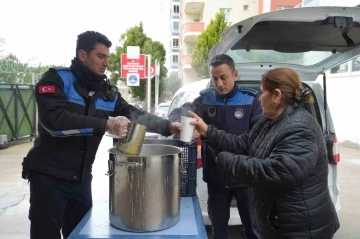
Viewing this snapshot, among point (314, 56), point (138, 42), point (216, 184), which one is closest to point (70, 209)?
point (216, 184)

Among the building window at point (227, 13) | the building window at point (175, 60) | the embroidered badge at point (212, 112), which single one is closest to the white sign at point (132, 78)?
the embroidered badge at point (212, 112)

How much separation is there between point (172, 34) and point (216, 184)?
57278 millimetres

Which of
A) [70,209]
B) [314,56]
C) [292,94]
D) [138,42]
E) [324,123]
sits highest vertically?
[138,42]

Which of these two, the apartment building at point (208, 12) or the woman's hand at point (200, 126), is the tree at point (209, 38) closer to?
the apartment building at point (208, 12)

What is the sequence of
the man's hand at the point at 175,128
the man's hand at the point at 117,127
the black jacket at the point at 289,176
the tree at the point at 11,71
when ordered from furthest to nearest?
1. the tree at the point at 11,71
2. the man's hand at the point at 175,128
3. the man's hand at the point at 117,127
4. the black jacket at the point at 289,176

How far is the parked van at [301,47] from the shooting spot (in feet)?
8.71

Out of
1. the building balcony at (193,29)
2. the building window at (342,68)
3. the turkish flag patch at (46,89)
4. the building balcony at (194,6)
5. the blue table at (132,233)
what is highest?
the building balcony at (194,6)

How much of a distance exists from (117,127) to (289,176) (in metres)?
0.93

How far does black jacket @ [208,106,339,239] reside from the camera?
1.67 metres

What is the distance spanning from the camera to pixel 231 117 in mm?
2627

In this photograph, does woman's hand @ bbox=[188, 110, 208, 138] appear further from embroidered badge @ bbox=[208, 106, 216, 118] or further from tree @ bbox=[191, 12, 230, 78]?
tree @ bbox=[191, 12, 230, 78]

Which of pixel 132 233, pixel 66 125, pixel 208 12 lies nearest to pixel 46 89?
pixel 66 125

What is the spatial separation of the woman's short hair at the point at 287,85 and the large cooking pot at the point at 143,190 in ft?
2.09

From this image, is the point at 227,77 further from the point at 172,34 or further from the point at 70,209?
the point at 172,34
